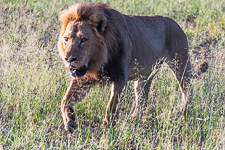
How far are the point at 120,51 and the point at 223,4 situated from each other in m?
6.51

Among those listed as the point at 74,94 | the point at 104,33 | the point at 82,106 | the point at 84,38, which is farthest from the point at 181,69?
the point at 84,38

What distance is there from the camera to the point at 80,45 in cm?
465

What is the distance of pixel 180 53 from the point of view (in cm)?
657

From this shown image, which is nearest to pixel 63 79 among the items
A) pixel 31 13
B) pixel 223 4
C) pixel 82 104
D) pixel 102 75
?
pixel 82 104

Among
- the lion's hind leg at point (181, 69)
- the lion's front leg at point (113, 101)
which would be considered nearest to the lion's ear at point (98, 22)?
the lion's front leg at point (113, 101)

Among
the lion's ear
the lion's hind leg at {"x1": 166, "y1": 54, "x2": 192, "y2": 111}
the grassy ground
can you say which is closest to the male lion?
the lion's ear

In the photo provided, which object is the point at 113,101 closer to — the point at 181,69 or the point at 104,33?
the point at 104,33

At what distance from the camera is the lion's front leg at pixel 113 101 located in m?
4.98

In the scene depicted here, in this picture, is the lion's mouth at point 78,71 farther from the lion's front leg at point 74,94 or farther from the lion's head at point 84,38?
the lion's front leg at point 74,94

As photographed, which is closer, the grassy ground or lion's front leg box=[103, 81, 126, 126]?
the grassy ground

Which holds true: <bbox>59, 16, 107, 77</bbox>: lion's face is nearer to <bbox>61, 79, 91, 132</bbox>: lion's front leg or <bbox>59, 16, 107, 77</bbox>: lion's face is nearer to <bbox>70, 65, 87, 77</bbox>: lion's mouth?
<bbox>70, 65, 87, 77</bbox>: lion's mouth

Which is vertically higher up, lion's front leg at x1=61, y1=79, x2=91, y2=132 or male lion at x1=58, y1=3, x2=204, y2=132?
male lion at x1=58, y1=3, x2=204, y2=132

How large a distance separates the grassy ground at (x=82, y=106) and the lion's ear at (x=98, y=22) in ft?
2.62

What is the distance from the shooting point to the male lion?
4.70 meters
